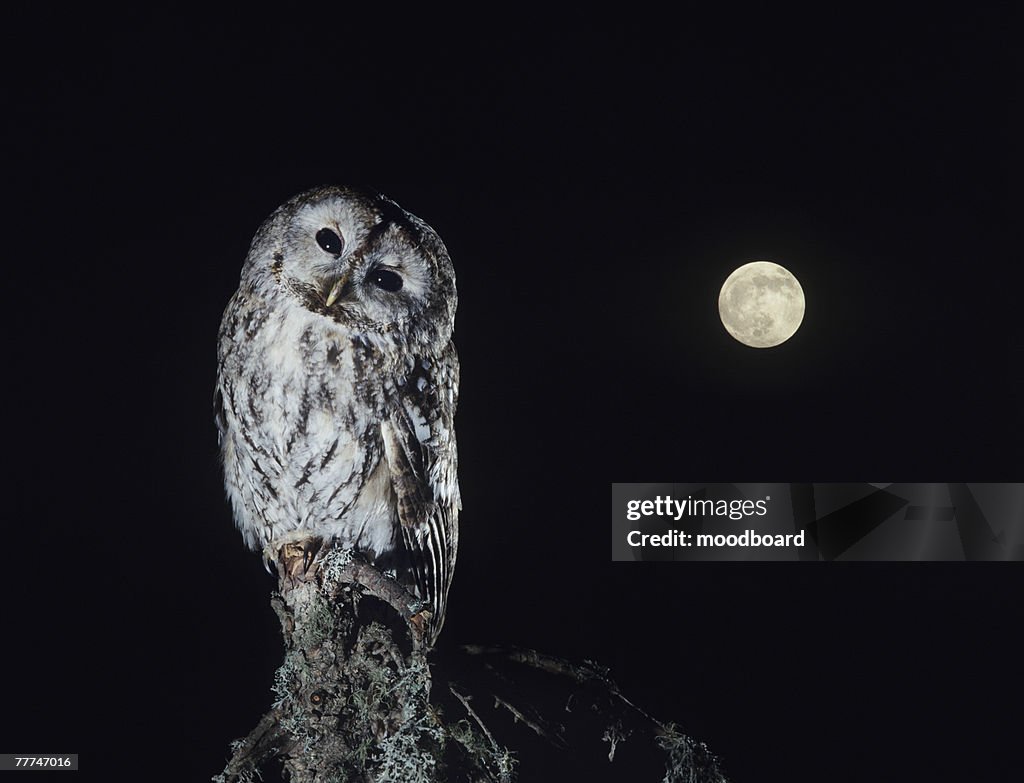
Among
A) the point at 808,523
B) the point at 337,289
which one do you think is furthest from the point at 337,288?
the point at 808,523

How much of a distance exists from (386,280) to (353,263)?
0.07 metres

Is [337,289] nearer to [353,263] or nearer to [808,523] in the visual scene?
[353,263]

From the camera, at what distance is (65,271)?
230 centimetres

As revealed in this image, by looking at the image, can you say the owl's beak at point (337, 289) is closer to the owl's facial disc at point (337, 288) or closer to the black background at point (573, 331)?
the owl's facial disc at point (337, 288)

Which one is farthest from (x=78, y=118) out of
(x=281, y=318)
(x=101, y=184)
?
(x=281, y=318)

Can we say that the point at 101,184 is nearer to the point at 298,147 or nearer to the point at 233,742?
the point at 298,147

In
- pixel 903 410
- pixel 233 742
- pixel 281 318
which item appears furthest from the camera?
pixel 903 410

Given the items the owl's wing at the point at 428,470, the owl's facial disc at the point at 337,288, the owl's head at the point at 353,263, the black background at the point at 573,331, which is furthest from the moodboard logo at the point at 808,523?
the owl's facial disc at the point at 337,288

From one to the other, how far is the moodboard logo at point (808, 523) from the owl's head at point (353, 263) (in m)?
0.61

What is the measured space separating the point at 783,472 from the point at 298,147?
1.30 metres

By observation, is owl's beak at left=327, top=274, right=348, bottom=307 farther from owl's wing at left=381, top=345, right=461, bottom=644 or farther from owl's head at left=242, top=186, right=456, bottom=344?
owl's wing at left=381, top=345, right=461, bottom=644

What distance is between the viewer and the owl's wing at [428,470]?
207cm

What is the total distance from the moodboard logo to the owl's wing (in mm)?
368

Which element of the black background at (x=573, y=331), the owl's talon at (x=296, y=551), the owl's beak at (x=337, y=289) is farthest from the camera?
the black background at (x=573, y=331)
